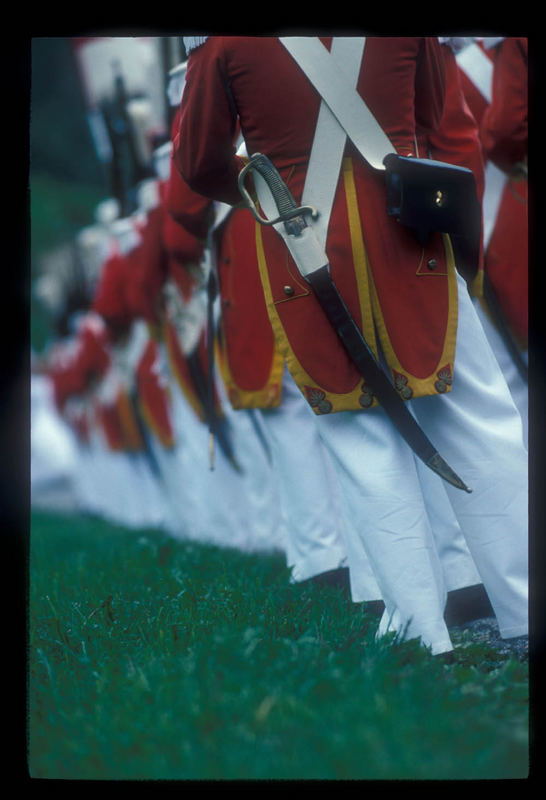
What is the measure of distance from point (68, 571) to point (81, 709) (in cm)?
229

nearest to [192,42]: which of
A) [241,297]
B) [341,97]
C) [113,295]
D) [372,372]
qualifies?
[341,97]

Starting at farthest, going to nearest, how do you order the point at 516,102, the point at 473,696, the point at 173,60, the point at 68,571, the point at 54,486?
the point at 54,486
the point at 68,571
the point at 173,60
the point at 516,102
the point at 473,696

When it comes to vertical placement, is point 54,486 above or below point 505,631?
below

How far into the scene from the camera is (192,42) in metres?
3.07

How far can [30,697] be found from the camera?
2.84m

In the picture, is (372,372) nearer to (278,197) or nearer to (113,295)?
(278,197)

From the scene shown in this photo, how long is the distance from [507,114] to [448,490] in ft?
5.16

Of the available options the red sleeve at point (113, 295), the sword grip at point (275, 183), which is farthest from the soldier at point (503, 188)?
the red sleeve at point (113, 295)

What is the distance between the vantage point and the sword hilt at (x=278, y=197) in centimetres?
300

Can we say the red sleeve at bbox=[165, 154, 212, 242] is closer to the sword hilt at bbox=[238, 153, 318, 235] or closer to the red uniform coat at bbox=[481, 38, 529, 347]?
the red uniform coat at bbox=[481, 38, 529, 347]

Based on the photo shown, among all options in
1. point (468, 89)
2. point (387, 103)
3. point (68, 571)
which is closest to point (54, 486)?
point (68, 571)

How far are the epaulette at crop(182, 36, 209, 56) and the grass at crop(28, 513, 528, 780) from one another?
149 centimetres

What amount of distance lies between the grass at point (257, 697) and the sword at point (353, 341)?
475 mm
